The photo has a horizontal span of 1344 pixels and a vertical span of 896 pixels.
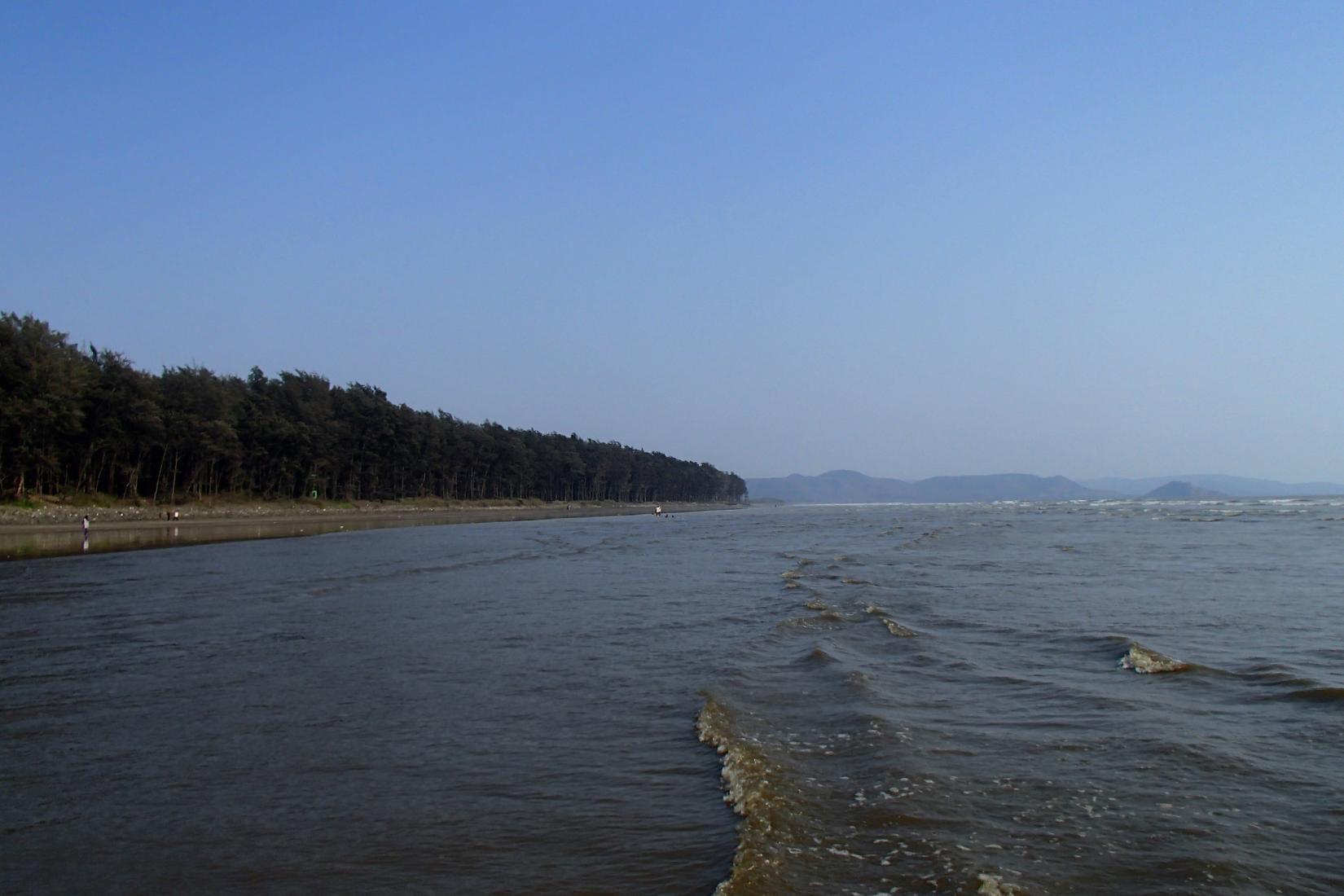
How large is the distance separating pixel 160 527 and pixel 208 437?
1271cm

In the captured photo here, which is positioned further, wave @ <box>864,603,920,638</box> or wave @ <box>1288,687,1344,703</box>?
wave @ <box>864,603,920,638</box>

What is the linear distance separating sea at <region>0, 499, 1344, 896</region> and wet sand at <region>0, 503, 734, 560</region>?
24.6m

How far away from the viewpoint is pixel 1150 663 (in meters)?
11.3

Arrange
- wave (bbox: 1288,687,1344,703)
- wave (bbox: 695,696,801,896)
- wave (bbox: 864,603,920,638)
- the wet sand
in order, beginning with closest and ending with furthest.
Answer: wave (bbox: 695,696,801,896) → wave (bbox: 1288,687,1344,703) → wave (bbox: 864,603,920,638) → the wet sand

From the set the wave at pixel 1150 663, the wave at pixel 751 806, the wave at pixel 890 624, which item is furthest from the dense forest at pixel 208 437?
the wave at pixel 1150 663

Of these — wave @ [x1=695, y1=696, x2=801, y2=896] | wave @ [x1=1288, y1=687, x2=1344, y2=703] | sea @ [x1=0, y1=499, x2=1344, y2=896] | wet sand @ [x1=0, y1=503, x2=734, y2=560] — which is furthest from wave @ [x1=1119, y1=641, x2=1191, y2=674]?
wet sand @ [x1=0, y1=503, x2=734, y2=560]

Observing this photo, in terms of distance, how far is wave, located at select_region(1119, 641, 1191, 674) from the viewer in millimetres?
11125

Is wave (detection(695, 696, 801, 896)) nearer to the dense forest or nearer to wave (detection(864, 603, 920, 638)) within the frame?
wave (detection(864, 603, 920, 638))

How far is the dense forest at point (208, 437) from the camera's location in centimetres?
5350

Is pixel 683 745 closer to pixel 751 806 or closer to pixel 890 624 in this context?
pixel 751 806

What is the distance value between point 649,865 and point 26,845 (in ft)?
14.7

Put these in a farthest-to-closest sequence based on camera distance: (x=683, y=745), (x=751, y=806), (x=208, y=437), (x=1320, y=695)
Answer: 1. (x=208, y=437)
2. (x=1320, y=695)
3. (x=683, y=745)
4. (x=751, y=806)

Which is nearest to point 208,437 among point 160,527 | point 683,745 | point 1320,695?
point 160,527

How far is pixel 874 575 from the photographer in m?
24.5
